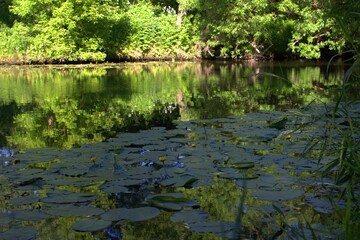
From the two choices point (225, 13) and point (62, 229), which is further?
point (225, 13)

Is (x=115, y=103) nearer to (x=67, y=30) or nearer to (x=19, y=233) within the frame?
(x=19, y=233)

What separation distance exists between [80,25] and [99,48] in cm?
115

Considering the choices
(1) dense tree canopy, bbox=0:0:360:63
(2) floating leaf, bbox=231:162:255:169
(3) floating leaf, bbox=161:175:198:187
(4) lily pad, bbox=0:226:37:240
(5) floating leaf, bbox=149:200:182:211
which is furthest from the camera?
(1) dense tree canopy, bbox=0:0:360:63

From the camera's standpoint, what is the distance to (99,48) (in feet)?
56.6

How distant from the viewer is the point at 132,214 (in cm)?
215

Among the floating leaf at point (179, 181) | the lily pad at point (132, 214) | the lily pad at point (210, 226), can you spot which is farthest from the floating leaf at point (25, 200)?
the lily pad at point (210, 226)

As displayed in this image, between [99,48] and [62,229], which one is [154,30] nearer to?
[99,48]

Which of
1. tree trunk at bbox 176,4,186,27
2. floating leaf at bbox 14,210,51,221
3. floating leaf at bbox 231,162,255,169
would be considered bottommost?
floating leaf at bbox 14,210,51,221

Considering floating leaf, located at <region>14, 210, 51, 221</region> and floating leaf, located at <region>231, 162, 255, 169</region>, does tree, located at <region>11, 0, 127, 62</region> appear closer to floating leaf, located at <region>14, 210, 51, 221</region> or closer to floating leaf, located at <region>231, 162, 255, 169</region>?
floating leaf, located at <region>231, 162, 255, 169</region>

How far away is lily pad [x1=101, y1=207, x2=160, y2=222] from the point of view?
2104 millimetres

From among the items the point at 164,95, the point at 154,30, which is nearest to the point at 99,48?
the point at 154,30

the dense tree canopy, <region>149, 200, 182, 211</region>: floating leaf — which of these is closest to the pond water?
<region>149, 200, 182, 211</region>: floating leaf

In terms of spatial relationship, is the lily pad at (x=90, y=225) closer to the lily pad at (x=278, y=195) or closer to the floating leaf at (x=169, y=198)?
the floating leaf at (x=169, y=198)

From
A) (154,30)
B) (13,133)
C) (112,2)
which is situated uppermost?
(112,2)
